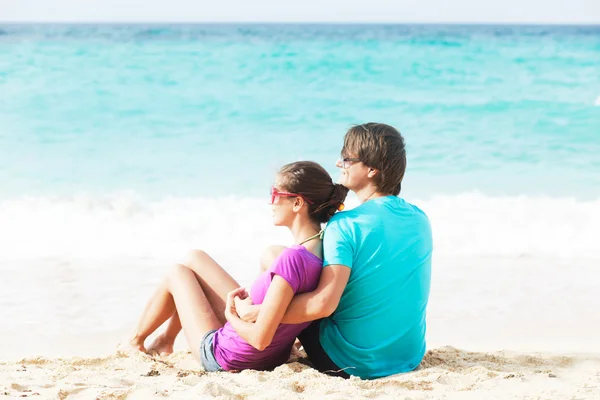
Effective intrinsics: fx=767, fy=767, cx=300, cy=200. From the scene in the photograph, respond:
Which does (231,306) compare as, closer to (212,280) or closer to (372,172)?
(212,280)

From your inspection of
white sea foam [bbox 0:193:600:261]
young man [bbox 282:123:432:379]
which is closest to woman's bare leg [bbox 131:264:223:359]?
young man [bbox 282:123:432:379]

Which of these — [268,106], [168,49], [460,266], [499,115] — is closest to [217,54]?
[168,49]

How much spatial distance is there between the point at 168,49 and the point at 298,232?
1338 centimetres

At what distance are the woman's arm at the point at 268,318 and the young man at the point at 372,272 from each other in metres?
0.05

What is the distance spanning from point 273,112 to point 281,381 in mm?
8804

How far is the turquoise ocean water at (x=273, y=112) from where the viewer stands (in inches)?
366

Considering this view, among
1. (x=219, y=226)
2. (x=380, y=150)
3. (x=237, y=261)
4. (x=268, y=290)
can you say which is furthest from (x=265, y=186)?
(x=268, y=290)

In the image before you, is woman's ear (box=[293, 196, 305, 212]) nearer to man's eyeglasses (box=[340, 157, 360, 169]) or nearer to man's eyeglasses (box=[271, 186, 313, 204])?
man's eyeglasses (box=[271, 186, 313, 204])

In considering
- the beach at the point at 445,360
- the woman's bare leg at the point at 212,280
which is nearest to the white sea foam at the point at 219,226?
the beach at the point at 445,360

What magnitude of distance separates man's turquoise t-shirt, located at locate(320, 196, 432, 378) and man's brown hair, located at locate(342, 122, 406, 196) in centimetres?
9

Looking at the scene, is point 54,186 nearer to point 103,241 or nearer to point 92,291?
point 103,241

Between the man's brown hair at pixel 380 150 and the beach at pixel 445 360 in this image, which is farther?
the man's brown hair at pixel 380 150

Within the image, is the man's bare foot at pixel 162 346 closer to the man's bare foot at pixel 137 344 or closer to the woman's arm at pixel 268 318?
the man's bare foot at pixel 137 344

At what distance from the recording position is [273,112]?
458 inches
